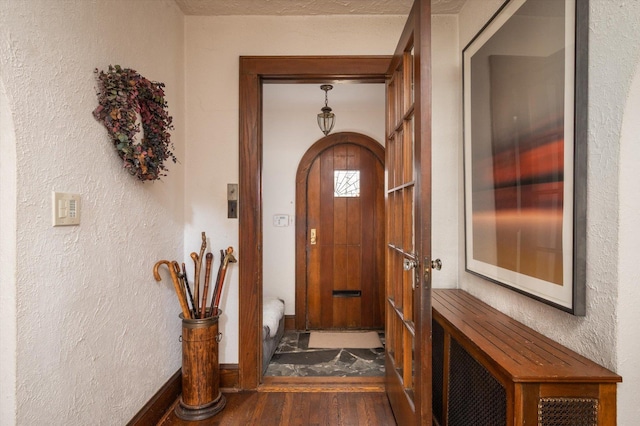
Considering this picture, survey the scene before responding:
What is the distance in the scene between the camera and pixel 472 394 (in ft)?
4.43

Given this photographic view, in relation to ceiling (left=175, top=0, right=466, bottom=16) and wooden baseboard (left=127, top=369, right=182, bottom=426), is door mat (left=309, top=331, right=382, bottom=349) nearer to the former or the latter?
wooden baseboard (left=127, top=369, right=182, bottom=426)

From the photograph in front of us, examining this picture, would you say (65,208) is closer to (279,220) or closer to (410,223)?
(410,223)

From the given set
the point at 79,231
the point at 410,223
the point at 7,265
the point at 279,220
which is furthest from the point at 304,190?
the point at 7,265

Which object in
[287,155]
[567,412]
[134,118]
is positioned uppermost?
[287,155]

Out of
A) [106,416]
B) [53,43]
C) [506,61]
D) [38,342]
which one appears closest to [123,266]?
[38,342]

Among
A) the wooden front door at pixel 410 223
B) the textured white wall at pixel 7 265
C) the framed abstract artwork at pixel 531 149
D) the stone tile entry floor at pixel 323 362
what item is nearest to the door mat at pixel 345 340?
the stone tile entry floor at pixel 323 362

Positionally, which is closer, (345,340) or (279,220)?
(345,340)

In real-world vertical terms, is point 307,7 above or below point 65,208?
above

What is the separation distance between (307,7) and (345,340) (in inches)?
113

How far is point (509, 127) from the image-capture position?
152 cm

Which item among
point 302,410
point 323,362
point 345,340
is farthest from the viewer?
point 345,340

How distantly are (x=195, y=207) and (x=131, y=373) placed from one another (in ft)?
3.42

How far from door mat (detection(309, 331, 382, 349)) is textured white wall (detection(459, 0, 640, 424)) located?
2.26m

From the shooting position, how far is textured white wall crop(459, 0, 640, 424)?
1.02 m
